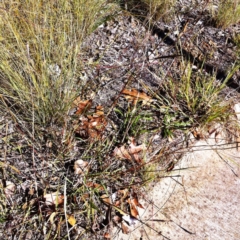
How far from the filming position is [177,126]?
7.81 feet

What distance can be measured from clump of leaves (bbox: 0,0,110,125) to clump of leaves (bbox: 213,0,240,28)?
1.47 m

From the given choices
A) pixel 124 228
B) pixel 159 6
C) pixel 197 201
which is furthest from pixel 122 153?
pixel 159 6

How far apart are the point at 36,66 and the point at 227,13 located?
74.9 inches

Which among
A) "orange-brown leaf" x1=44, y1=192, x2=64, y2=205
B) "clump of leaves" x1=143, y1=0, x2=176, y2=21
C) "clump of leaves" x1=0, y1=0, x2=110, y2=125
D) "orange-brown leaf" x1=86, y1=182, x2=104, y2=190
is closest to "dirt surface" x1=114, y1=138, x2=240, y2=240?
"orange-brown leaf" x1=86, y1=182, x2=104, y2=190

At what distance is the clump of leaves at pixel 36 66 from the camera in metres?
1.97

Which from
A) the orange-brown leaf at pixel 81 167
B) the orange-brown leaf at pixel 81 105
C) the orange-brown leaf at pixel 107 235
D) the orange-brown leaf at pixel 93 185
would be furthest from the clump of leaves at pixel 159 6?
the orange-brown leaf at pixel 107 235

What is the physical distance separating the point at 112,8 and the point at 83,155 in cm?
152

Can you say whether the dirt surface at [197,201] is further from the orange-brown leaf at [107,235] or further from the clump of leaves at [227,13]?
the clump of leaves at [227,13]

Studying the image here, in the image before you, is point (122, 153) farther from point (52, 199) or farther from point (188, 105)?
point (188, 105)

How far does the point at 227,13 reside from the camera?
2.93 m

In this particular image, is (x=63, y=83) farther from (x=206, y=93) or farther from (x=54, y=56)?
(x=206, y=93)

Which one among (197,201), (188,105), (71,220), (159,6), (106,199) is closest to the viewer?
(71,220)

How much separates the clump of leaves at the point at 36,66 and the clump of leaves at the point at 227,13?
57.9 inches

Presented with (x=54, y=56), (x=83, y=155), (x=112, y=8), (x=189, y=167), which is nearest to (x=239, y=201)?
(x=189, y=167)
